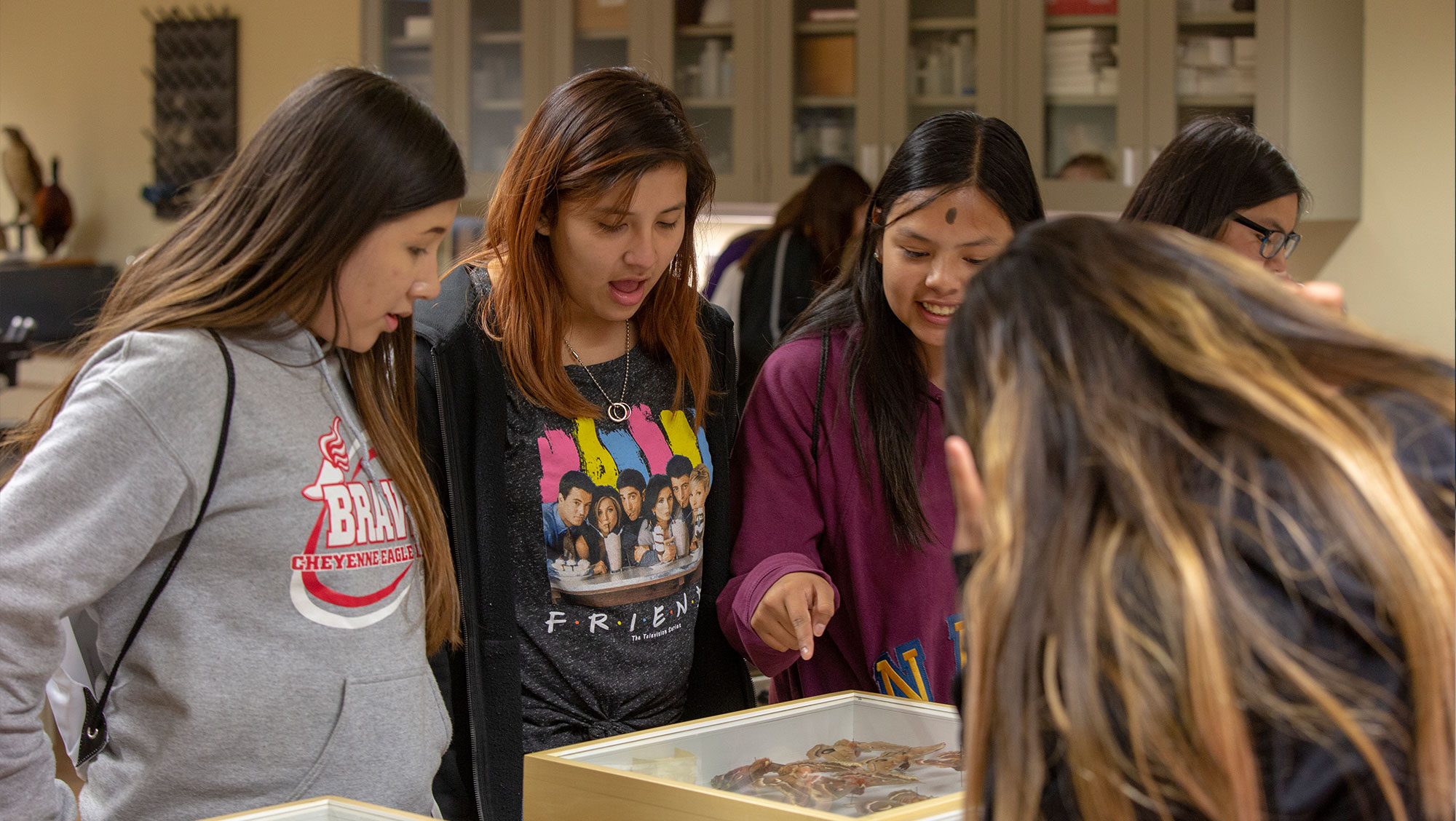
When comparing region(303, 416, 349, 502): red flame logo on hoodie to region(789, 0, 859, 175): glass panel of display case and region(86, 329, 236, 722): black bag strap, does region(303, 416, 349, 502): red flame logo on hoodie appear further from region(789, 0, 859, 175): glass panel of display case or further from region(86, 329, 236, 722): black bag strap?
region(789, 0, 859, 175): glass panel of display case

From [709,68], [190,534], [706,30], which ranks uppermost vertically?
[706,30]

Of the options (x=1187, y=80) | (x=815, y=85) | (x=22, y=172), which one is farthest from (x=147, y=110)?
(x=1187, y=80)

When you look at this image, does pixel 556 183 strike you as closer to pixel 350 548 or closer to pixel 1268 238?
pixel 350 548

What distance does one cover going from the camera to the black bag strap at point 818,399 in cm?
147

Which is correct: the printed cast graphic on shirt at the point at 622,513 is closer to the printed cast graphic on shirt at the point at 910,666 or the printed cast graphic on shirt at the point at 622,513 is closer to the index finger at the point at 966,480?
the printed cast graphic on shirt at the point at 910,666

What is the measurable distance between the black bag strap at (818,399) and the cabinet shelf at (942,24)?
2481 mm

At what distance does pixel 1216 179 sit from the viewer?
59.5 inches

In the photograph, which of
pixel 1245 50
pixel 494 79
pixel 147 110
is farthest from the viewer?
pixel 147 110

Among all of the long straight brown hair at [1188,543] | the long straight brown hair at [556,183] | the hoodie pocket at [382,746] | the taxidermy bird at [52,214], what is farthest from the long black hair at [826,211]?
the taxidermy bird at [52,214]

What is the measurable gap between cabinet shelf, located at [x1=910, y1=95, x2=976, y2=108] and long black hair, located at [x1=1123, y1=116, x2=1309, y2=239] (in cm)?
222

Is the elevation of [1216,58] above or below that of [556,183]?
above

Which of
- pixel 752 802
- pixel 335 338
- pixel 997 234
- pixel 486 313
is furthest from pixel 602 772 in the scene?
pixel 997 234

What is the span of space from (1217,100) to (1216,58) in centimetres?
11

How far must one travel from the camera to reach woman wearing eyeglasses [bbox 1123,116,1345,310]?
1.51 metres
